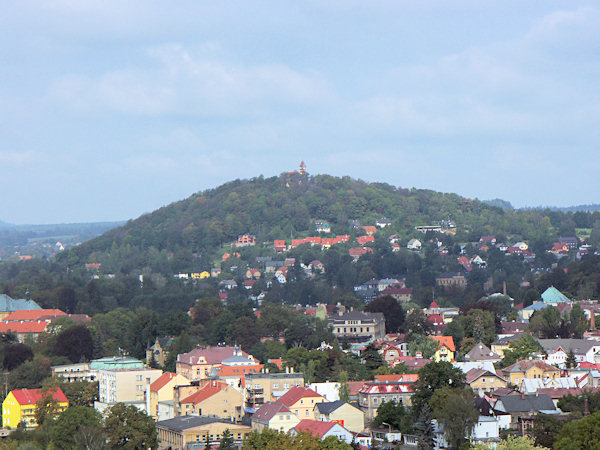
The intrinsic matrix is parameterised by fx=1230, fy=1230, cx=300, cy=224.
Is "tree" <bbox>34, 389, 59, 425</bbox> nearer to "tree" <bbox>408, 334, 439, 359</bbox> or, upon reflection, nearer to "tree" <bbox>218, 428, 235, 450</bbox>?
"tree" <bbox>218, 428, 235, 450</bbox>

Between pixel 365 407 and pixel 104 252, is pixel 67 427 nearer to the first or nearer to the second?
pixel 365 407

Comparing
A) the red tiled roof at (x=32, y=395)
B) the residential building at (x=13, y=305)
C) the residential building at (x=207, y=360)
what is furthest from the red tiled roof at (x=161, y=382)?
the residential building at (x=13, y=305)

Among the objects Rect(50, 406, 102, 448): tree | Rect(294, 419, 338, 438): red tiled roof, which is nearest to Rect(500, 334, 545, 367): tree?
Rect(294, 419, 338, 438): red tiled roof

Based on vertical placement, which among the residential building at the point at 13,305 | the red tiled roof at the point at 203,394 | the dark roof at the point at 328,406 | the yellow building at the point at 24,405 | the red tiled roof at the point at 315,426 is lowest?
the yellow building at the point at 24,405

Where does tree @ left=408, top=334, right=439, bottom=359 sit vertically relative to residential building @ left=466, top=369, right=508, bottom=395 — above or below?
above

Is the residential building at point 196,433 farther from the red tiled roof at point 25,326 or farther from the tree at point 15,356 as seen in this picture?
the red tiled roof at point 25,326

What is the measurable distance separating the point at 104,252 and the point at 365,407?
136 meters

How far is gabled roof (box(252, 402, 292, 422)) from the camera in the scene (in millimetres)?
58938

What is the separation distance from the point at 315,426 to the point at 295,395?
241 inches

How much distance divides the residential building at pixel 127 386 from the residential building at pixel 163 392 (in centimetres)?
128

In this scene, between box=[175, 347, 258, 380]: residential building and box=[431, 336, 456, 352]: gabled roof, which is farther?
box=[431, 336, 456, 352]: gabled roof

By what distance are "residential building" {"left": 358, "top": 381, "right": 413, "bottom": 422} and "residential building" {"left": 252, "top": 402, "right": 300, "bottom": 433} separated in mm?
4933

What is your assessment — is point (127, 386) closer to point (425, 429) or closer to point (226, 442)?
point (226, 442)

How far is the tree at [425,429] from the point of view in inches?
2121
